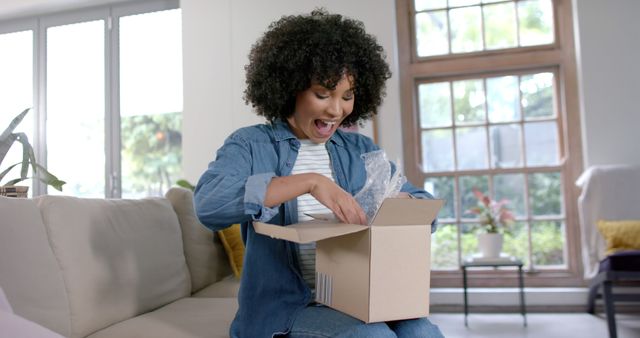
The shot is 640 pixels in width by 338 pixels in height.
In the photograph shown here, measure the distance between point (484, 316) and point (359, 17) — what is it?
2.18 metres

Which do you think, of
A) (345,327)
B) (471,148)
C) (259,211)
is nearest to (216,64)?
(471,148)

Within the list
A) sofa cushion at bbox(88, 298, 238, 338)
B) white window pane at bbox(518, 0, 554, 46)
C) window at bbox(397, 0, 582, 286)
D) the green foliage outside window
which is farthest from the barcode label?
the green foliage outside window

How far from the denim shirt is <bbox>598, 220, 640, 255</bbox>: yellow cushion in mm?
2285

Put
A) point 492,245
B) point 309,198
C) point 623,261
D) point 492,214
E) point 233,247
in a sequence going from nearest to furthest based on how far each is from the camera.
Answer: point 309,198 < point 233,247 < point 623,261 < point 492,245 < point 492,214

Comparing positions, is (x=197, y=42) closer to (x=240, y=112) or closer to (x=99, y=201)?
(x=240, y=112)

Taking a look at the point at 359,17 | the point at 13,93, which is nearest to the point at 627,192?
the point at 359,17

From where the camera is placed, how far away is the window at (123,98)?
460 centimetres

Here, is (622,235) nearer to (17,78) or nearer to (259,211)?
(259,211)

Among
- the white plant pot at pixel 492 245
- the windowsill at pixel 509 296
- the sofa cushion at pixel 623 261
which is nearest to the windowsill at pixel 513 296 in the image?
the windowsill at pixel 509 296

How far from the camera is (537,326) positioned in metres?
3.21

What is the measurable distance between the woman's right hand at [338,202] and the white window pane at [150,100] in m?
3.67

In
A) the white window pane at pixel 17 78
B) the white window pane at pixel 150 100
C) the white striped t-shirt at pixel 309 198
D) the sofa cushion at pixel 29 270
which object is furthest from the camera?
the white window pane at pixel 17 78

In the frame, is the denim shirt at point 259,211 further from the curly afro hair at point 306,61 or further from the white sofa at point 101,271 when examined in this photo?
the white sofa at point 101,271

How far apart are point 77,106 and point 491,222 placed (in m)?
3.51
